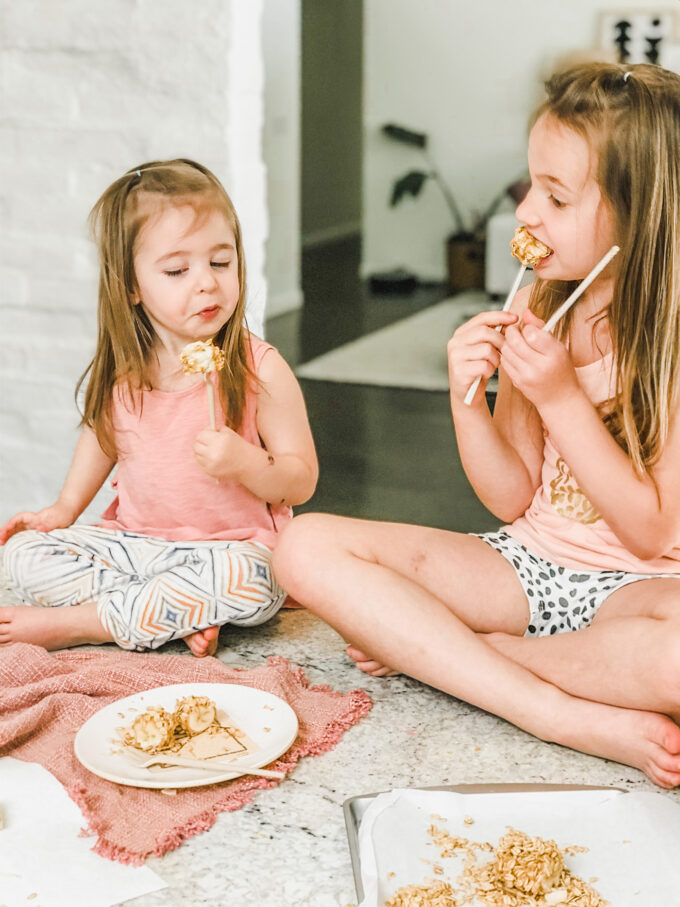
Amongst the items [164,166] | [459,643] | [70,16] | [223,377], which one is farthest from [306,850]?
[70,16]

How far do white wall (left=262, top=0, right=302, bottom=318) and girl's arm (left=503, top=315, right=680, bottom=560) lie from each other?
271 centimetres

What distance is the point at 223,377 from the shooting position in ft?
5.22

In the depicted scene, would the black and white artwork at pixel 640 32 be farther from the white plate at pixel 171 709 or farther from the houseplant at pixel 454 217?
the white plate at pixel 171 709

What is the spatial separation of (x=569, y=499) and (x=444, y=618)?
22 cm

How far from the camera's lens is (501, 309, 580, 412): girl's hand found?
1234 millimetres

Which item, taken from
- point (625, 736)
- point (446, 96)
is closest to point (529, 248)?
point (625, 736)

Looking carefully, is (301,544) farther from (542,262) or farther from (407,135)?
(407,135)

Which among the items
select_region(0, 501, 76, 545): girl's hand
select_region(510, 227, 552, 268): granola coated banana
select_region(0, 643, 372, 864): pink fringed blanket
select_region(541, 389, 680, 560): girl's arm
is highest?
select_region(510, 227, 552, 268): granola coated banana

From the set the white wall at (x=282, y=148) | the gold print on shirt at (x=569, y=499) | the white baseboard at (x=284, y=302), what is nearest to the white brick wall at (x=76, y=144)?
the gold print on shirt at (x=569, y=499)

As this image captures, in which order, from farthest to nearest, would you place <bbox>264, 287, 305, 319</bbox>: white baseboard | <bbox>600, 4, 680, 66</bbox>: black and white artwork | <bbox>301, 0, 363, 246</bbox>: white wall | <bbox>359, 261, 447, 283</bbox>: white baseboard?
<bbox>301, 0, 363, 246</bbox>: white wall
<bbox>359, 261, 447, 283</bbox>: white baseboard
<bbox>264, 287, 305, 319</bbox>: white baseboard
<bbox>600, 4, 680, 66</bbox>: black and white artwork

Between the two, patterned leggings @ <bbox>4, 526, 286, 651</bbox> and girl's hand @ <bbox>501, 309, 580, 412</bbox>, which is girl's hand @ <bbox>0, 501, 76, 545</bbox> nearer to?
patterned leggings @ <bbox>4, 526, 286, 651</bbox>

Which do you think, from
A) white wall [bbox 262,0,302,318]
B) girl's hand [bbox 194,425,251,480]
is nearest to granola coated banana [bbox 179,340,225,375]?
girl's hand [bbox 194,425,251,480]

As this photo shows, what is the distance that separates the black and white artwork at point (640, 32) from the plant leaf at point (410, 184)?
3.92 feet

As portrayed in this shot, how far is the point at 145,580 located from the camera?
159cm
